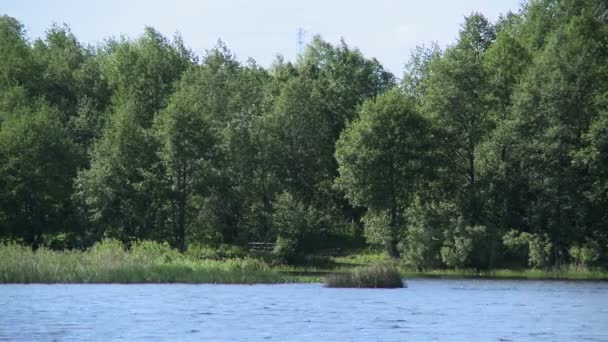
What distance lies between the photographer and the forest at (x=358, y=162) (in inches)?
3110

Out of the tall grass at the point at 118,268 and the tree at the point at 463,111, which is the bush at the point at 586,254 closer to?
the tree at the point at 463,111

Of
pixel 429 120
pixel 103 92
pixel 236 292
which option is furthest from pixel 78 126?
pixel 236 292

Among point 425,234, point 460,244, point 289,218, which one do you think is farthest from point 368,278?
point 289,218

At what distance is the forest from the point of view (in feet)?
259

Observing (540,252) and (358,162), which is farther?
(358,162)

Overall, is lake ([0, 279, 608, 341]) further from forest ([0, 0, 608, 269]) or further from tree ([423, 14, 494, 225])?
tree ([423, 14, 494, 225])

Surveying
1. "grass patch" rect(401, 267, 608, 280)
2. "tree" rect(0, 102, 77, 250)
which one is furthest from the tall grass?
"tree" rect(0, 102, 77, 250)

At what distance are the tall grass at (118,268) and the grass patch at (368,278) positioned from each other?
20.6 feet

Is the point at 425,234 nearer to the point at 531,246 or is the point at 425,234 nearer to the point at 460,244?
the point at 460,244

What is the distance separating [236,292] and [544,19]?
54137mm

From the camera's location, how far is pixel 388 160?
274ft

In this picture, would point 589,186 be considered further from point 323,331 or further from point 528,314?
point 323,331

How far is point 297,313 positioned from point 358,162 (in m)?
41.5

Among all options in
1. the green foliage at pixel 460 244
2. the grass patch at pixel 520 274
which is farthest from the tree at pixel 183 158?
the green foliage at pixel 460 244
